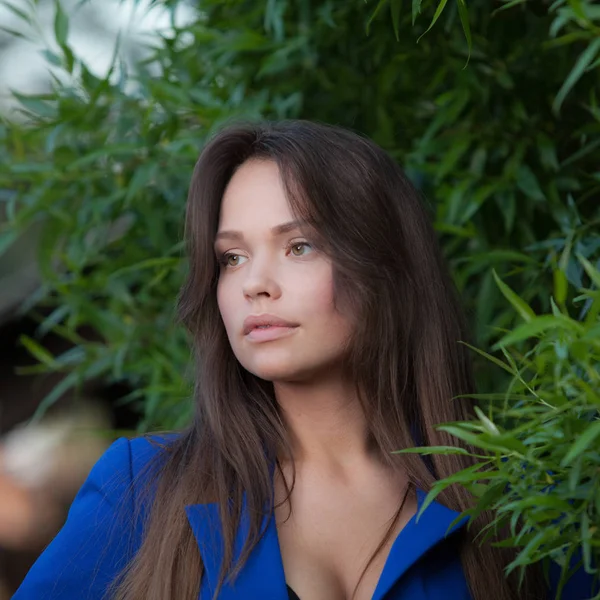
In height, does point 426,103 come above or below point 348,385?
above

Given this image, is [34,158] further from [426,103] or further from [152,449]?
[152,449]

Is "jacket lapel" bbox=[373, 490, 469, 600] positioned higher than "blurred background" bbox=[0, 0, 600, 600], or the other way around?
"blurred background" bbox=[0, 0, 600, 600]

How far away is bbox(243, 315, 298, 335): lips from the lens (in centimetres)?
150

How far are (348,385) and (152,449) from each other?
305 millimetres

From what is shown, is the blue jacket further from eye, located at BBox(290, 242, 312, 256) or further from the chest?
eye, located at BBox(290, 242, 312, 256)

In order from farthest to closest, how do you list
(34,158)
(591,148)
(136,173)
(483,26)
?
(34,158) < (136,173) < (483,26) < (591,148)

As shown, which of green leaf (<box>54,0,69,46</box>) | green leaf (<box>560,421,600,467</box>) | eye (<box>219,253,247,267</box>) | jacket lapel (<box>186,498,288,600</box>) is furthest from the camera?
green leaf (<box>54,0,69,46</box>)

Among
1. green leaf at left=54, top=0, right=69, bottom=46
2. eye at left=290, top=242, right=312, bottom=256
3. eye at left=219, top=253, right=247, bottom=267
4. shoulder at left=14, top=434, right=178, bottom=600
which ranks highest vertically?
green leaf at left=54, top=0, right=69, bottom=46

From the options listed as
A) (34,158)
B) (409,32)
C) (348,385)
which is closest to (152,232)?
(34,158)

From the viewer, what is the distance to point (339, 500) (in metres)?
1.62

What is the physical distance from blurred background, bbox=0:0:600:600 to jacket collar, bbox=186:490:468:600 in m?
0.47

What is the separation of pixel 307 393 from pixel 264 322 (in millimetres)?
160

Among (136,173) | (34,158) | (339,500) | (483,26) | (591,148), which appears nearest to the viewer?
(339,500)

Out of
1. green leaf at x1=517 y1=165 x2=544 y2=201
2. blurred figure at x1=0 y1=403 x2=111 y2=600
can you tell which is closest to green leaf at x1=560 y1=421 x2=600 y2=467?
green leaf at x1=517 y1=165 x2=544 y2=201
